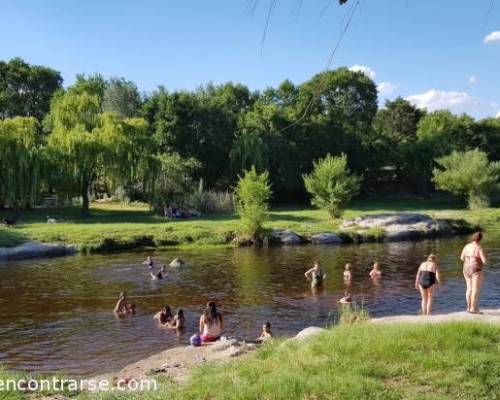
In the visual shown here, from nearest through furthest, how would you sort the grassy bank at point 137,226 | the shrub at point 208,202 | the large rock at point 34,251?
1. the large rock at point 34,251
2. the grassy bank at point 137,226
3. the shrub at point 208,202

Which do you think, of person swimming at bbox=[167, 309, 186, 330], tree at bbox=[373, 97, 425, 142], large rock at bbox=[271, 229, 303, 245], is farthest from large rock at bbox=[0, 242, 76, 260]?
tree at bbox=[373, 97, 425, 142]

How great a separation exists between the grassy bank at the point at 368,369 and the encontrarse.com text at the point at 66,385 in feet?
1.28

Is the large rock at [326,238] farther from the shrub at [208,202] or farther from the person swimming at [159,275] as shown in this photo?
the shrub at [208,202]

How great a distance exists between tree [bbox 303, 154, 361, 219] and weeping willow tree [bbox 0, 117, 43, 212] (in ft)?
75.0

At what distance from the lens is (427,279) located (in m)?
17.3

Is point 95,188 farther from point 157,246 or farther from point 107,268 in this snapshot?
point 107,268

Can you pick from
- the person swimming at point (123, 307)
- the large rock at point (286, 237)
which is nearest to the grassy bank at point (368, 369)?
the person swimming at point (123, 307)

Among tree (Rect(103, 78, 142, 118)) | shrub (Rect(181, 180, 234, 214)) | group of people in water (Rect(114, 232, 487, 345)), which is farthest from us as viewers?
tree (Rect(103, 78, 142, 118))

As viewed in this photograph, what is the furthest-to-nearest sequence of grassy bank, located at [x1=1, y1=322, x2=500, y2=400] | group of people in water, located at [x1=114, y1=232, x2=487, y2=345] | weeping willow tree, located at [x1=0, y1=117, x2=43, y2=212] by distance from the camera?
weeping willow tree, located at [x1=0, y1=117, x2=43, y2=212]
group of people in water, located at [x1=114, y1=232, x2=487, y2=345]
grassy bank, located at [x1=1, y1=322, x2=500, y2=400]

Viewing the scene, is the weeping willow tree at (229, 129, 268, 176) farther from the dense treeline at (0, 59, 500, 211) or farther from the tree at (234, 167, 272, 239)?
the tree at (234, 167, 272, 239)

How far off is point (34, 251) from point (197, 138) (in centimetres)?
3117

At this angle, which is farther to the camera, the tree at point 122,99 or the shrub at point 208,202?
the tree at point 122,99

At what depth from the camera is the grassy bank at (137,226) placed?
38281mm

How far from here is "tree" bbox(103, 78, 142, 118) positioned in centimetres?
8356
